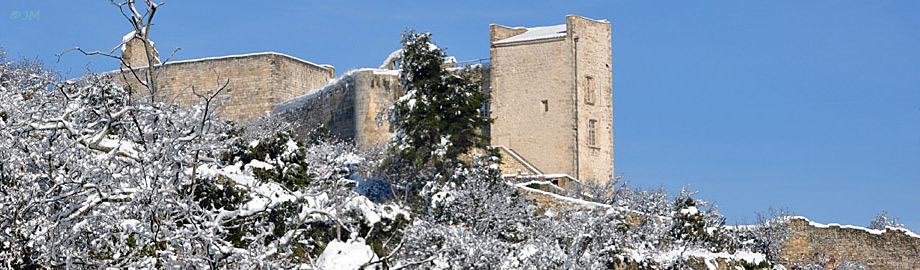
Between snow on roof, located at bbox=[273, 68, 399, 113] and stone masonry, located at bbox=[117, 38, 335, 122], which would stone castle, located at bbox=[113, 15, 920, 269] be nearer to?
snow on roof, located at bbox=[273, 68, 399, 113]

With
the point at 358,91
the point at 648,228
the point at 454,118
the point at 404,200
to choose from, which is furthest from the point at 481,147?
the point at 358,91

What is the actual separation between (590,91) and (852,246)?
8.78 metres

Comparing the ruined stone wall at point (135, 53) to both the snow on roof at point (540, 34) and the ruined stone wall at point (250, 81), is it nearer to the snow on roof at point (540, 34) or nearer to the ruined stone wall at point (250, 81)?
the ruined stone wall at point (250, 81)

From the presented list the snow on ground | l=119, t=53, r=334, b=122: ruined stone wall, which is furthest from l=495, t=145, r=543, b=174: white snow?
l=119, t=53, r=334, b=122: ruined stone wall

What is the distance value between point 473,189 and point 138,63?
23.9 metres

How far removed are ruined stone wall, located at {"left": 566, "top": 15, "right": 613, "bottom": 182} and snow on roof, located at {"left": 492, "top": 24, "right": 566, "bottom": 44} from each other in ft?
1.72

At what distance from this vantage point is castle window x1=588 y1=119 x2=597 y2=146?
35.0 m

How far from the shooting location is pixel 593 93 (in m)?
35.4

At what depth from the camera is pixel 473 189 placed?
26.8 meters

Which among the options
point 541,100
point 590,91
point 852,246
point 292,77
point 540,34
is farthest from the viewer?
point 292,77

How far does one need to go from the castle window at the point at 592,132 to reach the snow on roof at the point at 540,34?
8.50 feet

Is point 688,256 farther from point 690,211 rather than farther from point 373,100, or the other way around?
point 373,100

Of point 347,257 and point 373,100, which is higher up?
point 373,100

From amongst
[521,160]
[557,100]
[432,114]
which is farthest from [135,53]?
[432,114]
